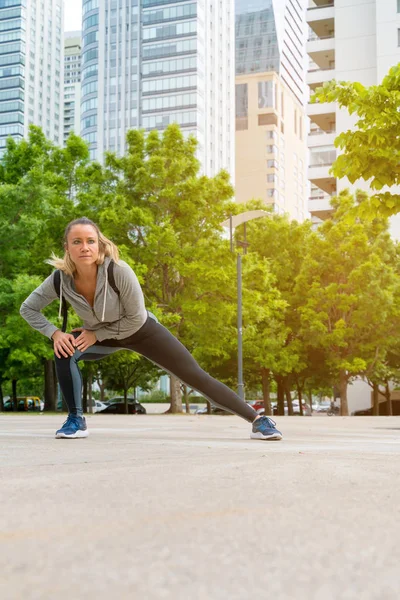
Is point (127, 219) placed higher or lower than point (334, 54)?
lower

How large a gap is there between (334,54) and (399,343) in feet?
106

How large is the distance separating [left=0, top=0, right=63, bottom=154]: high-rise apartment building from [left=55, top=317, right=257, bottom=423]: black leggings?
14098cm

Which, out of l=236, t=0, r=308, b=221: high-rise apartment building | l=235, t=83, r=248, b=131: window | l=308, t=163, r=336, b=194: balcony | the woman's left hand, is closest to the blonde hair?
the woman's left hand

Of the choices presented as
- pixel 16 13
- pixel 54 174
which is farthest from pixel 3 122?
pixel 54 174

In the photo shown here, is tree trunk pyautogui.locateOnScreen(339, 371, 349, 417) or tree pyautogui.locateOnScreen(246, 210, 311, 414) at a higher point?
tree pyautogui.locateOnScreen(246, 210, 311, 414)

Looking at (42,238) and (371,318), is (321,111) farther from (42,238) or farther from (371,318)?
(42,238)

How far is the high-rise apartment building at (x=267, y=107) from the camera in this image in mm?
132125

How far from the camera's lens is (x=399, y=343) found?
111 feet

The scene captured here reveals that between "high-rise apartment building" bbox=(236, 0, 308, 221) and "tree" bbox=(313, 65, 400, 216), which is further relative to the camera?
"high-rise apartment building" bbox=(236, 0, 308, 221)

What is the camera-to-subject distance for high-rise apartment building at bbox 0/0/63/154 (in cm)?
14662
